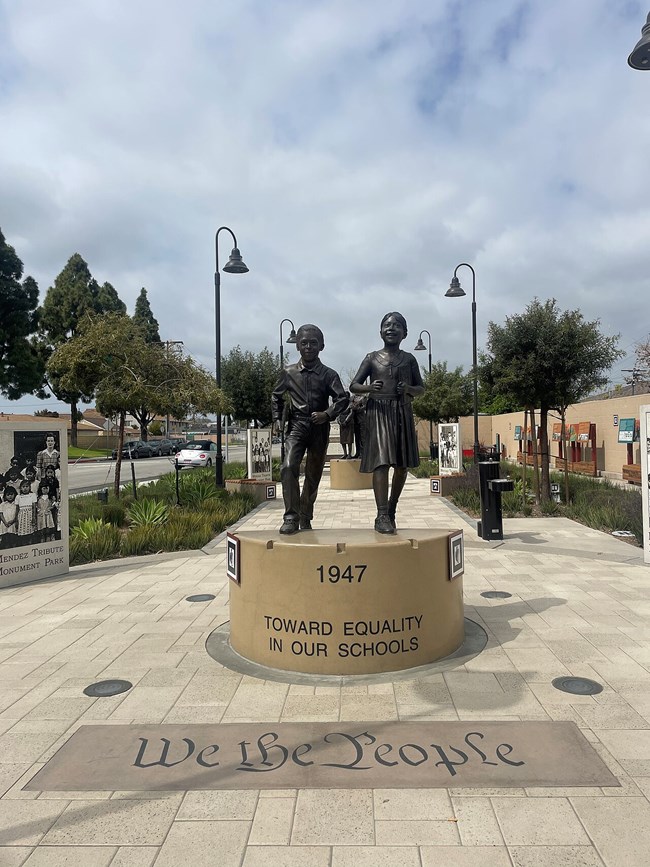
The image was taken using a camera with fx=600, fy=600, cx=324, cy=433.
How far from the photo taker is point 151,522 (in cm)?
1068

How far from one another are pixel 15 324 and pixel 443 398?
26.4m

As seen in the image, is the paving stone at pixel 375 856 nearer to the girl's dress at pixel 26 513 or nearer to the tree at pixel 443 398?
the girl's dress at pixel 26 513

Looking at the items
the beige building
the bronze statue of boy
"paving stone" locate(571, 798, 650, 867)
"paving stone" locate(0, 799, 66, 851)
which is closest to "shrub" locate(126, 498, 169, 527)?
the bronze statue of boy

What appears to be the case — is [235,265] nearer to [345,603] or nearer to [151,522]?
[151,522]

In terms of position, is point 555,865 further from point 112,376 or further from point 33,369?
point 33,369

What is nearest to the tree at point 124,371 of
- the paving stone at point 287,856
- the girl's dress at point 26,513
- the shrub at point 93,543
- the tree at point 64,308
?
the shrub at point 93,543

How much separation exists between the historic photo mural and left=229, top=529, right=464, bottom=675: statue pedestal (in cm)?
422

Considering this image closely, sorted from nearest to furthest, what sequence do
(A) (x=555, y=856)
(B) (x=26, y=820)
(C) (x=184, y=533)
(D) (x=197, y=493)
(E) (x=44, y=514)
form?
(A) (x=555, y=856)
(B) (x=26, y=820)
(E) (x=44, y=514)
(C) (x=184, y=533)
(D) (x=197, y=493)

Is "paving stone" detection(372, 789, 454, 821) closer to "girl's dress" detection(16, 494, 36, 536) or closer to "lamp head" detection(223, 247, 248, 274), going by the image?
"girl's dress" detection(16, 494, 36, 536)

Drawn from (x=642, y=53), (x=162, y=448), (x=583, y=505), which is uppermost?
(x=642, y=53)

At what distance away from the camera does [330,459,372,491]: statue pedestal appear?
66.2 ft

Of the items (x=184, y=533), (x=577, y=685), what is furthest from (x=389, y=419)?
(x=184, y=533)

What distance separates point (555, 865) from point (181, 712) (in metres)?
2.40

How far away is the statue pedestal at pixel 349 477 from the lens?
20.2m
